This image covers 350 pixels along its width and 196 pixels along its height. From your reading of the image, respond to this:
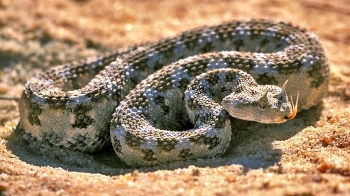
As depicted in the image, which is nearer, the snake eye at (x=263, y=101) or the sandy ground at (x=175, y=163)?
the sandy ground at (x=175, y=163)

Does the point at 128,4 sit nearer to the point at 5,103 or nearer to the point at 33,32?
the point at 33,32

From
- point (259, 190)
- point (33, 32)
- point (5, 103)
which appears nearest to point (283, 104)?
point (259, 190)

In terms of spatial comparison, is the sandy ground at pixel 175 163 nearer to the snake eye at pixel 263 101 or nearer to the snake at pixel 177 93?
the snake at pixel 177 93

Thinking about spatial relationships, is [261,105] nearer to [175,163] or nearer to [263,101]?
[263,101]

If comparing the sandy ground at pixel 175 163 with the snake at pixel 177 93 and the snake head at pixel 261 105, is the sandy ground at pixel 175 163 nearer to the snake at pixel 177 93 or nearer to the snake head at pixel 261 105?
the snake at pixel 177 93

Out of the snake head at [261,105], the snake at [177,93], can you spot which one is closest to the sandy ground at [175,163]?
the snake at [177,93]
